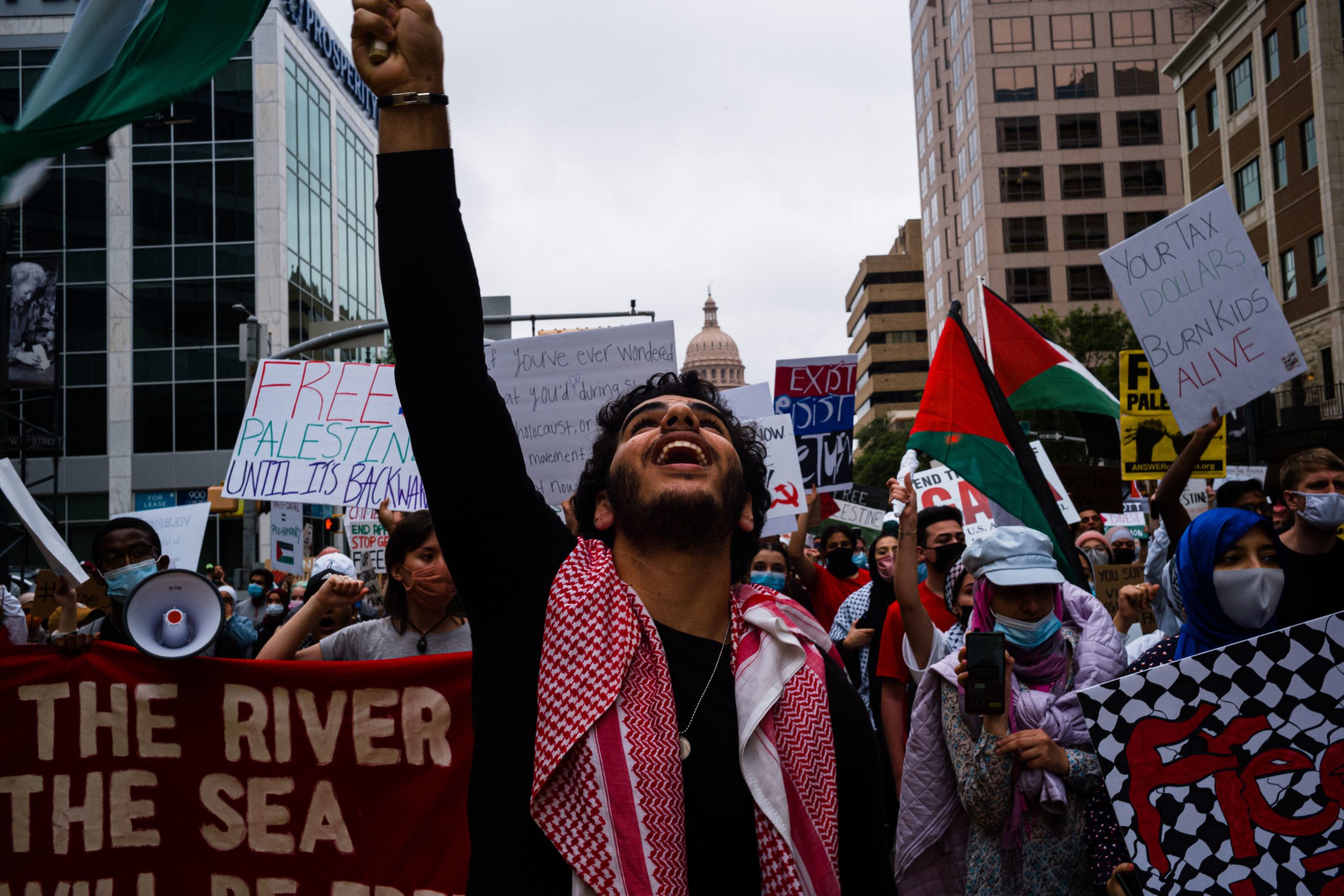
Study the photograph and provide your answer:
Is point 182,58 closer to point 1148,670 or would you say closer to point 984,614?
point 1148,670

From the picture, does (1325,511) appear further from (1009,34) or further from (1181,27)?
(1181,27)

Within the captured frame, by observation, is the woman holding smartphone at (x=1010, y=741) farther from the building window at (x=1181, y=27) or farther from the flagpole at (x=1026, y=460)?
the building window at (x=1181, y=27)

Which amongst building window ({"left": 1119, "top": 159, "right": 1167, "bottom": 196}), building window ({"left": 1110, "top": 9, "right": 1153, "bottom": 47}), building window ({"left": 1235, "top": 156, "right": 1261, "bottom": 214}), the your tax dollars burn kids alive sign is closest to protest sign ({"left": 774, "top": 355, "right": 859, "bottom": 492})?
the your tax dollars burn kids alive sign

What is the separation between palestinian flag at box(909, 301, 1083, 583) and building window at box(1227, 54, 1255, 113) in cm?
3266

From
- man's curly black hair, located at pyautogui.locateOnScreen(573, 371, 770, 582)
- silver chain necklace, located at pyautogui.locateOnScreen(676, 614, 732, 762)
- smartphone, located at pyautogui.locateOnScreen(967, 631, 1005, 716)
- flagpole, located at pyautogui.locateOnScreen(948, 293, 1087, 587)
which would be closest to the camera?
silver chain necklace, located at pyautogui.locateOnScreen(676, 614, 732, 762)

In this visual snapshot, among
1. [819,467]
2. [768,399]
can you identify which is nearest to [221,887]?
[768,399]

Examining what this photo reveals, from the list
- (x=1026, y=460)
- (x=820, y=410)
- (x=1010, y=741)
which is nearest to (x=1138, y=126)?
(x=820, y=410)

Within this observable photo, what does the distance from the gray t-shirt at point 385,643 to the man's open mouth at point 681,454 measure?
7.84ft

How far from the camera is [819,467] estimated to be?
955 cm

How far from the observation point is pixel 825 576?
788cm

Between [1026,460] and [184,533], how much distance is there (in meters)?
4.48

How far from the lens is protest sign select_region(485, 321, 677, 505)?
6.27 meters

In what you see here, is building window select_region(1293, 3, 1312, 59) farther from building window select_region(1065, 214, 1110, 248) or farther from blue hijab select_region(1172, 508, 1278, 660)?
building window select_region(1065, 214, 1110, 248)

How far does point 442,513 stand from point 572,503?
68 centimetres
